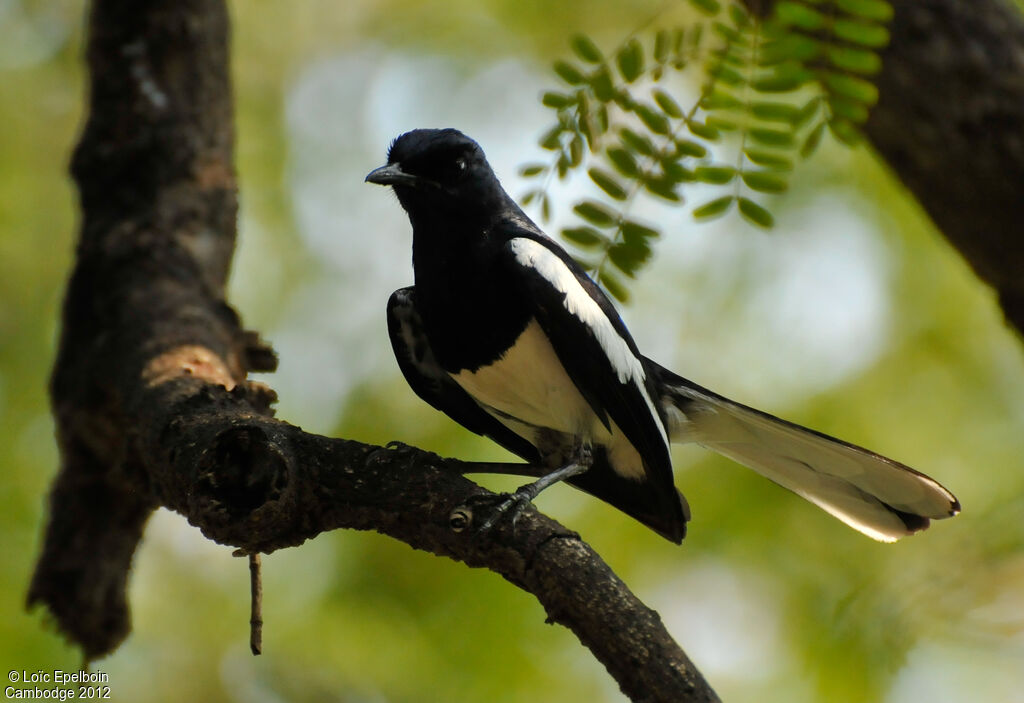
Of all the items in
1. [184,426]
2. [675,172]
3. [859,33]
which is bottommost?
[184,426]

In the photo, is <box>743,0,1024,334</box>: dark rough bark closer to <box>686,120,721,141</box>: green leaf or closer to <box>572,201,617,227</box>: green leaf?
<box>686,120,721,141</box>: green leaf

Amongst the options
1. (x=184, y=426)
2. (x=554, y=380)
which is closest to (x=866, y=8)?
(x=554, y=380)

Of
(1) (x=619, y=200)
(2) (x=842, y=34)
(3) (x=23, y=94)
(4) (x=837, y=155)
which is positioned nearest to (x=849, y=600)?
(1) (x=619, y=200)

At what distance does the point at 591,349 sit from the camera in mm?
3527

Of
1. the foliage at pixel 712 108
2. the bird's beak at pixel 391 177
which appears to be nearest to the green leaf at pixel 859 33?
the foliage at pixel 712 108

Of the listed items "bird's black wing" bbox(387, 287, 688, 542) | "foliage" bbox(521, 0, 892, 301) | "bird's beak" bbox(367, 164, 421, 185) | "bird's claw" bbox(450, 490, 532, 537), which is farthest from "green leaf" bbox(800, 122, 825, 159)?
"bird's claw" bbox(450, 490, 532, 537)

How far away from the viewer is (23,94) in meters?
7.93

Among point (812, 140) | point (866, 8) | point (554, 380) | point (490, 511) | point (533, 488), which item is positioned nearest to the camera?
point (490, 511)

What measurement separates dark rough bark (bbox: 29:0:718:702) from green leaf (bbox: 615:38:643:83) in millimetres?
1599

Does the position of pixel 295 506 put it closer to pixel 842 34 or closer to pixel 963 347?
pixel 842 34

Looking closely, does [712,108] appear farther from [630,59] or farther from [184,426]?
[184,426]

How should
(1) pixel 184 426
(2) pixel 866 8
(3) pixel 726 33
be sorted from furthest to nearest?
(3) pixel 726 33
(2) pixel 866 8
(1) pixel 184 426

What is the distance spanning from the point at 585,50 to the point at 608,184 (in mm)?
520

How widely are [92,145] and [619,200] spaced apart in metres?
2.49
